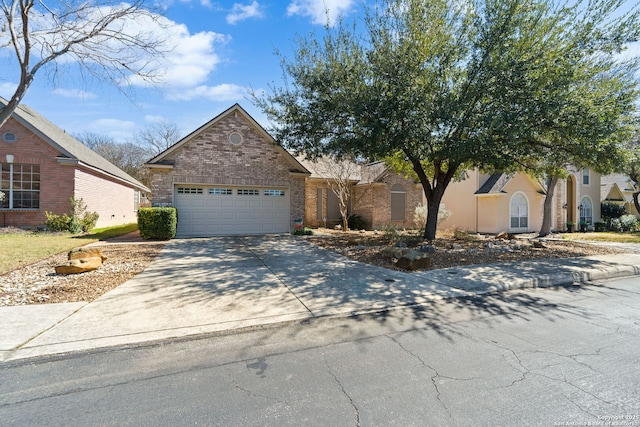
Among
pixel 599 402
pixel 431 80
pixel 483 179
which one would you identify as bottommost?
pixel 599 402

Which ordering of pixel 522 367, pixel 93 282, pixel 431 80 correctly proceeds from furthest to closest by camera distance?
pixel 431 80
pixel 93 282
pixel 522 367

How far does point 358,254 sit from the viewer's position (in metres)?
10.2

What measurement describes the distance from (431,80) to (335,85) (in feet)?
10.0

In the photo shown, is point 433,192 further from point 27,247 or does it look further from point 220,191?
point 27,247

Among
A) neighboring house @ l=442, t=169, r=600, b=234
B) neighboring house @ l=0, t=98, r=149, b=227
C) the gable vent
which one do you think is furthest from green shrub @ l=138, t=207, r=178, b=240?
neighboring house @ l=442, t=169, r=600, b=234

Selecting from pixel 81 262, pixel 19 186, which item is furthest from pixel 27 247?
pixel 19 186

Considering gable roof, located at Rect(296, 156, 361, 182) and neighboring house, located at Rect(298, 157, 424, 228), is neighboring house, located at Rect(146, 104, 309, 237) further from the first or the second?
neighboring house, located at Rect(298, 157, 424, 228)

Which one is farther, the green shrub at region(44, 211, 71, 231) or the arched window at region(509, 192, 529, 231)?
the arched window at region(509, 192, 529, 231)

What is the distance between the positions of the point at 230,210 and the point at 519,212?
18.2 metres

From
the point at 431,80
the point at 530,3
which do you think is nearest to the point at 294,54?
the point at 431,80

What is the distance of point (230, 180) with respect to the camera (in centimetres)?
1574

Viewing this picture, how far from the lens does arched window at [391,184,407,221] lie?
2077cm

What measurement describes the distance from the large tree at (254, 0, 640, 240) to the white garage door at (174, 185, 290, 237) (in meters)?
7.18

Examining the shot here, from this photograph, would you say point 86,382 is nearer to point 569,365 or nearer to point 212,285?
point 212,285
